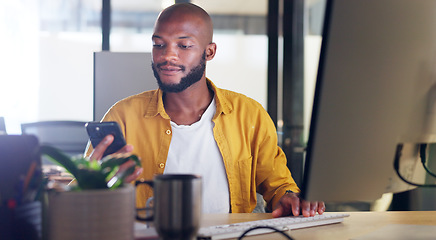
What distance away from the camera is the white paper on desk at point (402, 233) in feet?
2.96

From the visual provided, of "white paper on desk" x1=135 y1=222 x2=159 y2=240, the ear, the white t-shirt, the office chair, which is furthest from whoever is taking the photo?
the office chair

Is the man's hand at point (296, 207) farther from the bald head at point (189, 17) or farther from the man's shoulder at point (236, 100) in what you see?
the bald head at point (189, 17)

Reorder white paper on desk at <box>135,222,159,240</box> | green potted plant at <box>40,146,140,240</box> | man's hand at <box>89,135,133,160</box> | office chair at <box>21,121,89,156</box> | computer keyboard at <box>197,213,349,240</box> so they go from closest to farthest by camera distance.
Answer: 1. green potted plant at <box>40,146,140,240</box>
2. white paper on desk at <box>135,222,159,240</box>
3. computer keyboard at <box>197,213,349,240</box>
4. man's hand at <box>89,135,133,160</box>
5. office chair at <box>21,121,89,156</box>

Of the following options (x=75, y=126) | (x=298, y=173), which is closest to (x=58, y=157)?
(x=75, y=126)

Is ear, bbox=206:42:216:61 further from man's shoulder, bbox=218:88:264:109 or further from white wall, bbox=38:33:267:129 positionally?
white wall, bbox=38:33:267:129

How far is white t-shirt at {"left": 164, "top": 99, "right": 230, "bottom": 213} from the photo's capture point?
5.25ft

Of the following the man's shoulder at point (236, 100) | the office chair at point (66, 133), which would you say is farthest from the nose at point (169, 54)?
the office chair at point (66, 133)

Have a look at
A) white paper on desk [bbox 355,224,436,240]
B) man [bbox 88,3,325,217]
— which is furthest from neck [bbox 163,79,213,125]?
white paper on desk [bbox 355,224,436,240]

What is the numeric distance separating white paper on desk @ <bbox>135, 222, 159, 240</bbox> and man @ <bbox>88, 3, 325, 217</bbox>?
67 centimetres

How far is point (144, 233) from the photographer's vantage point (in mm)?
858

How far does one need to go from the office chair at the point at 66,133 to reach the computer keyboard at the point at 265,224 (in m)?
1.95

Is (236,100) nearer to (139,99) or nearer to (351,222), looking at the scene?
(139,99)

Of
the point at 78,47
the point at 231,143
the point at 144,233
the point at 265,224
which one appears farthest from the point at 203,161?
the point at 78,47


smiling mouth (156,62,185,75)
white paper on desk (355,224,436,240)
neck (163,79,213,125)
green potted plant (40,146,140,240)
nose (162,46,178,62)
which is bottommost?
white paper on desk (355,224,436,240)
